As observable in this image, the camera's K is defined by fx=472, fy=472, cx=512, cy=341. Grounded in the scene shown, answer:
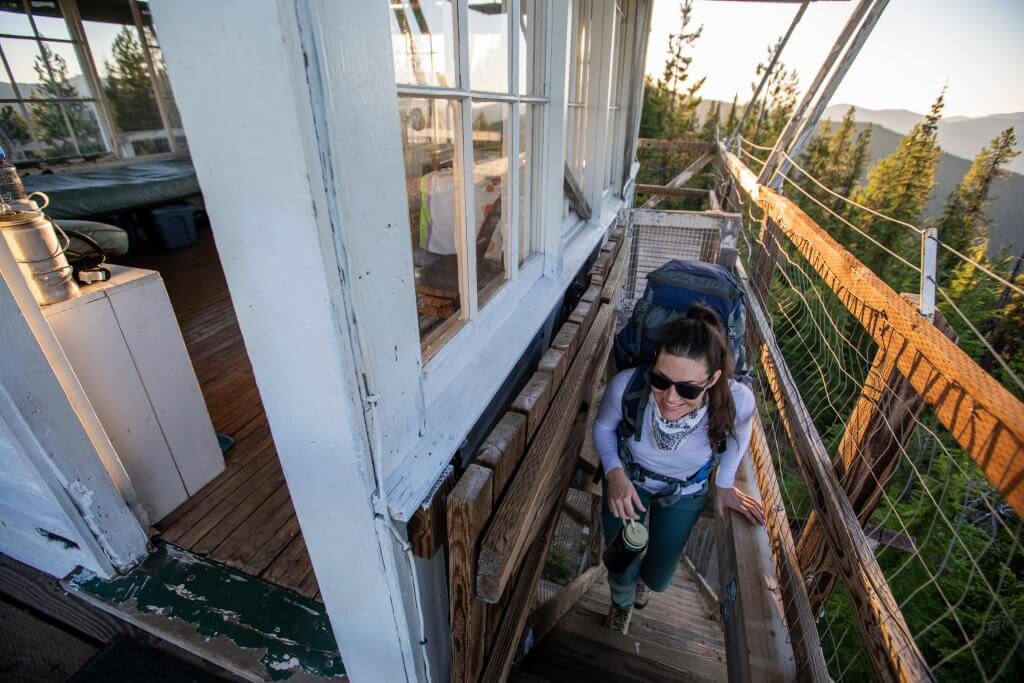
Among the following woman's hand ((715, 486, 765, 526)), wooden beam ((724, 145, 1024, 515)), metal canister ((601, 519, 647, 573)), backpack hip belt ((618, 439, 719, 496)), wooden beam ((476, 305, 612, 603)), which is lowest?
metal canister ((601, 519, 647, 573))

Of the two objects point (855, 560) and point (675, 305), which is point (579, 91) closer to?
point (675, 305)

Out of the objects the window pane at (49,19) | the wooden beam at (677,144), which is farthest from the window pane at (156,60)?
the wooden beam at (677,144)

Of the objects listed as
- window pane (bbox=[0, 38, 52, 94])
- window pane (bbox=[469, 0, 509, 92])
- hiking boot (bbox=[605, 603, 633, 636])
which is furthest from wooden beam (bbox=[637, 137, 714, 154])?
window pane (bbox=[0, 38, 52, 94])

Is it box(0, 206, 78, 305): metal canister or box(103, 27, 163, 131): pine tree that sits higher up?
box(103, 27, 163, 131): pine tree

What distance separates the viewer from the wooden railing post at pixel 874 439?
52.8 inches

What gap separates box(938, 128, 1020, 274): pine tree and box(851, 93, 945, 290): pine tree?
1.81 meters

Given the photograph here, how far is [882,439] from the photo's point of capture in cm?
145

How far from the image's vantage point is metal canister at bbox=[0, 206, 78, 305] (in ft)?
5.02

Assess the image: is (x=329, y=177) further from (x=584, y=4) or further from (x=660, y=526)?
(x=584, y=4)

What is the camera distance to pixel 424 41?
1176 mm

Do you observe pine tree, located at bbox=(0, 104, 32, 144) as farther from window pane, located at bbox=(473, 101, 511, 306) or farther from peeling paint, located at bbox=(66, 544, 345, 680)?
window pane, located at bbox=(473, 101, 511, 306)

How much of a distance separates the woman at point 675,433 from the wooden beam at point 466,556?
90 cm

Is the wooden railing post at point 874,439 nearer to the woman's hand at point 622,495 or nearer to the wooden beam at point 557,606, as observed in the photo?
the woman's hand at point 622,495

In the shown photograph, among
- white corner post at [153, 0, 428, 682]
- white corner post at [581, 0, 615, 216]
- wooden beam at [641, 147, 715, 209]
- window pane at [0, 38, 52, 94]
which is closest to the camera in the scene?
white corner post at [153, 0, 428, 682]
